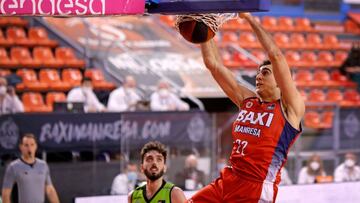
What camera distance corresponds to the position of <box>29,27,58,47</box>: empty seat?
16.9 m

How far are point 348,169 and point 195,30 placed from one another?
7514 mm

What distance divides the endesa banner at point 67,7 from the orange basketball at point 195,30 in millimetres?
373

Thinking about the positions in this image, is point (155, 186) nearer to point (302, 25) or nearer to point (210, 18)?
point (210, 18)

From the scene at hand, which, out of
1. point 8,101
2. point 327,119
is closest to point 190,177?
point 327,119

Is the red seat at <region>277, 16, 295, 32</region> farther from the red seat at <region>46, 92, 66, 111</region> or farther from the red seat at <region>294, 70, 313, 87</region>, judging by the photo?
the red seat at <region>46, 92, 66, 111</region>

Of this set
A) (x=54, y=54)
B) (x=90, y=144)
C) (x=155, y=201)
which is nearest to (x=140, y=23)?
(x=54, y=54)

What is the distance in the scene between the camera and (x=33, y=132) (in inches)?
429

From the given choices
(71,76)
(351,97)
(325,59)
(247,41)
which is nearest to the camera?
(71,76)

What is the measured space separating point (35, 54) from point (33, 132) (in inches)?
233

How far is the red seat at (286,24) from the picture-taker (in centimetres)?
2151

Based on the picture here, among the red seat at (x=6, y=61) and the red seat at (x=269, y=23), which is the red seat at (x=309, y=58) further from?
the red seat at (x=6, y=61)

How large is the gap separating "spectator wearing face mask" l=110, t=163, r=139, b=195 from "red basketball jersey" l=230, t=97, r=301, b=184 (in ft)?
15.5

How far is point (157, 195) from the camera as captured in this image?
6.98 meters

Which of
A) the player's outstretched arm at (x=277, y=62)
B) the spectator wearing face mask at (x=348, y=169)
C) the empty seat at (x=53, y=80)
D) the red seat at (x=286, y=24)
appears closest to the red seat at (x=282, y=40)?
the red seat at (x=286, y=24)
